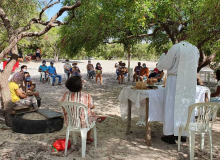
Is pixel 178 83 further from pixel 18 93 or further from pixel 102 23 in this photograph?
pixel 102 23

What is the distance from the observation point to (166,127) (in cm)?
414

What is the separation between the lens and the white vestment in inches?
160

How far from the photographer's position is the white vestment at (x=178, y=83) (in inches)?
160

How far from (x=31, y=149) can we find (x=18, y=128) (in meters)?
0.96

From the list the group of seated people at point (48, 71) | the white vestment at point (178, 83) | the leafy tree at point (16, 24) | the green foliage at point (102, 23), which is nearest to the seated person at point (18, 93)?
the leafy tree at point (16, 24)

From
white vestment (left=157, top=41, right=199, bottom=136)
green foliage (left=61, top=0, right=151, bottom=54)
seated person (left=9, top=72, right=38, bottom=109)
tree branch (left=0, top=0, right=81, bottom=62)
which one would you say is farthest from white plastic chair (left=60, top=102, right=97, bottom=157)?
green foliage (left=61, top=0, right=151, bottom=54)

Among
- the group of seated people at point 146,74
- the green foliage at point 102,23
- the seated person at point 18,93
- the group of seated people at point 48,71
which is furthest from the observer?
the group of seated people at point 48,71

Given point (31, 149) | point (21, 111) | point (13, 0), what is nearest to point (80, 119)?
point (31, 149)

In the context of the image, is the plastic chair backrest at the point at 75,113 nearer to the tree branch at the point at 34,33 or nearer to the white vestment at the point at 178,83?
the white vestment at the point at 178,83

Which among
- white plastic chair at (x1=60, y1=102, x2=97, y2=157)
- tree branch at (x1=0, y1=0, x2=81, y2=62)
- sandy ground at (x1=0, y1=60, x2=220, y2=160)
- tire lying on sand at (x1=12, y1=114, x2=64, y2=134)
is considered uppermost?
tree branch at (x1=0, y1=0, x2=81, y2=62)

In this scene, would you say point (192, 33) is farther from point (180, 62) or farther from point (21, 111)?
point (21, 111)

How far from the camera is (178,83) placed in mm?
4062

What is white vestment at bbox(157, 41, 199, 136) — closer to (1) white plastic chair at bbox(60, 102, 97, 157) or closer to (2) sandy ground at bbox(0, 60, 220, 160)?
(2) sandy ground at bbox(0, 60, 220, 160)

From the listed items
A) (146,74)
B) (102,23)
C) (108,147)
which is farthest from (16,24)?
(146,74)
